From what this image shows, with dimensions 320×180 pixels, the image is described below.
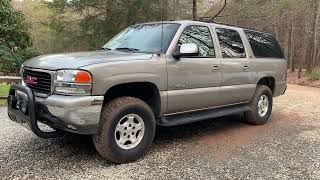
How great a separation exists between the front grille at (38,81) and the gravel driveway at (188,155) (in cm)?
96

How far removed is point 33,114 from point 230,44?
378cm

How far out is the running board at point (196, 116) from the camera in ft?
18.9

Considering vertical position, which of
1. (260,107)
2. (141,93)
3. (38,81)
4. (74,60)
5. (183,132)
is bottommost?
(183,132)

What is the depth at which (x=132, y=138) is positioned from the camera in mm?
5281

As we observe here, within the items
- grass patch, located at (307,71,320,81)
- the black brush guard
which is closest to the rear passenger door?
the black brush guard

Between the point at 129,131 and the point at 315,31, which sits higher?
the point at 315,31

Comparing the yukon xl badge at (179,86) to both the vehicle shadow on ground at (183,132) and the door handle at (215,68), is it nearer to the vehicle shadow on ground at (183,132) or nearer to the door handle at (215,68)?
the door handle at (215,68)

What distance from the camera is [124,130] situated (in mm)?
5168

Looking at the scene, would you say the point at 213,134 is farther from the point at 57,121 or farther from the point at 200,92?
the point at 57,121

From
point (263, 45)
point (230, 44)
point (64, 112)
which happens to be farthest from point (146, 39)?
point (263, 45)

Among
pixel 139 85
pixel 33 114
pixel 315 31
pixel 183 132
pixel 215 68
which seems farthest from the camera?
pixel 315 31

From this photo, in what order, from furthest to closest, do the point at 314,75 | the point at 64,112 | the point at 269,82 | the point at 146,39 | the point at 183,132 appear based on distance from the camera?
the point at 314,75 → the point at 269,82 → the point at 183,132 → the point at 146,39 → the point at 64,112

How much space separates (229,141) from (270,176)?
1.67 metres

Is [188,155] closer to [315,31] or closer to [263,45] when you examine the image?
[263,45]
